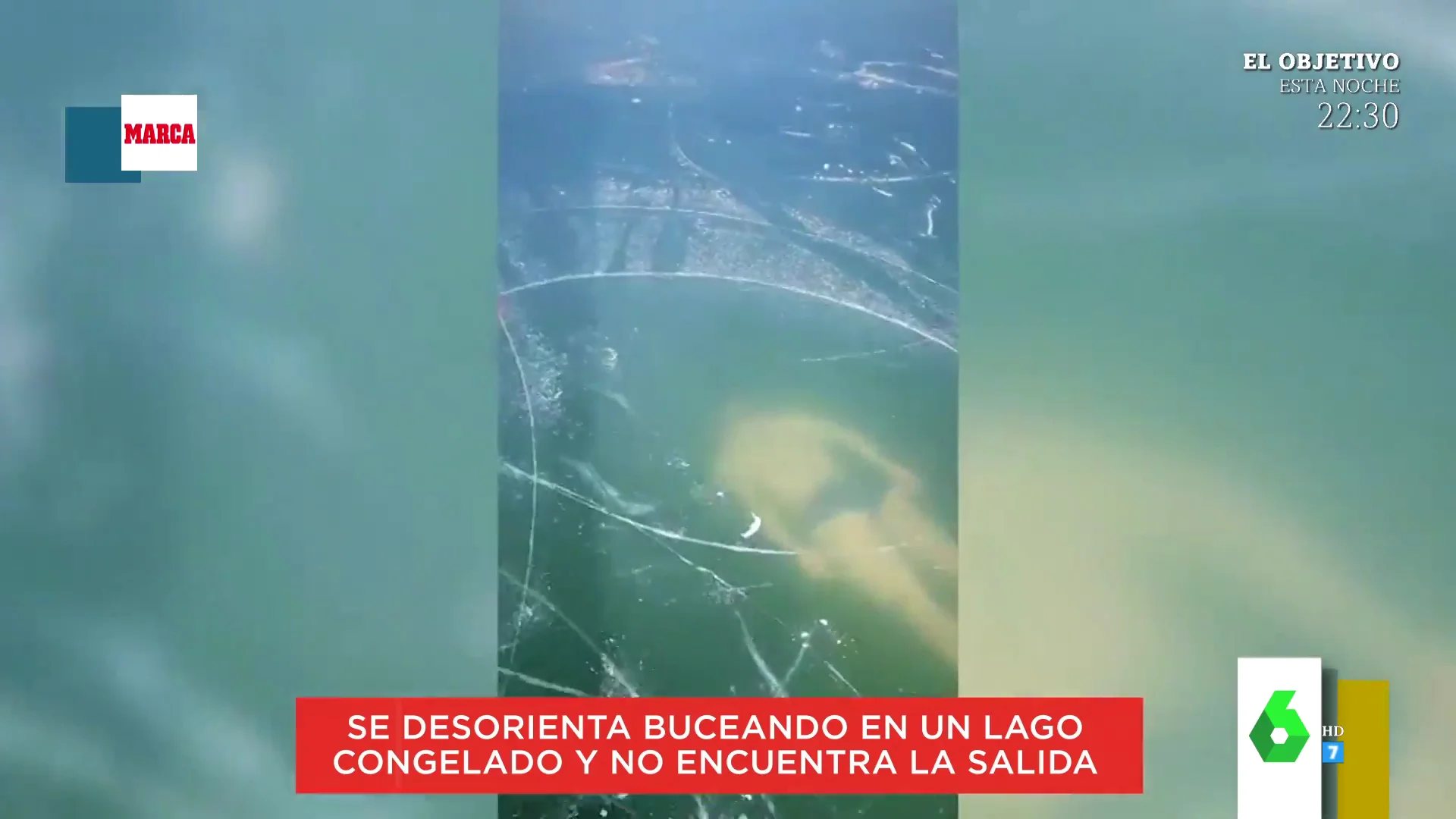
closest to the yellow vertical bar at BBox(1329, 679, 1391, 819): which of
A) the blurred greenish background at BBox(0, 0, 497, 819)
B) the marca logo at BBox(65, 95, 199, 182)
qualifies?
the blurred greenish background at BBox(0, 0, 497, 819)

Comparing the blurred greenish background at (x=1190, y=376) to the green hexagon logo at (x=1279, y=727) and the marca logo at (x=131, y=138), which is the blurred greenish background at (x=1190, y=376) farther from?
the marca logo at (x=131, y=138)

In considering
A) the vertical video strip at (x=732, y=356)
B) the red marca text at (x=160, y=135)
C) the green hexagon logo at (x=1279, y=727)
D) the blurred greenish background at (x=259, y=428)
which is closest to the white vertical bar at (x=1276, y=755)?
the green hexagon logo at (x=1279, y=727)

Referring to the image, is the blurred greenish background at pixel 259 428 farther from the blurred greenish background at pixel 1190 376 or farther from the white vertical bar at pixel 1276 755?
the white vertical bar at pixel 1276 755

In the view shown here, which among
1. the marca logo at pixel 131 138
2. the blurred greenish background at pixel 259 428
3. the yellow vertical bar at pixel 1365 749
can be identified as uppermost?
the marca logo at pixel 131 138

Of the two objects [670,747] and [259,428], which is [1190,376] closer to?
[670,747]

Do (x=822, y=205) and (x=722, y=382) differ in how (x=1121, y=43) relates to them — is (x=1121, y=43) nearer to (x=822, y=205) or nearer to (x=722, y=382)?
(x=822, y=205)

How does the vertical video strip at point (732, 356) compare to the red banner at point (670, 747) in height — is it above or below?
above
